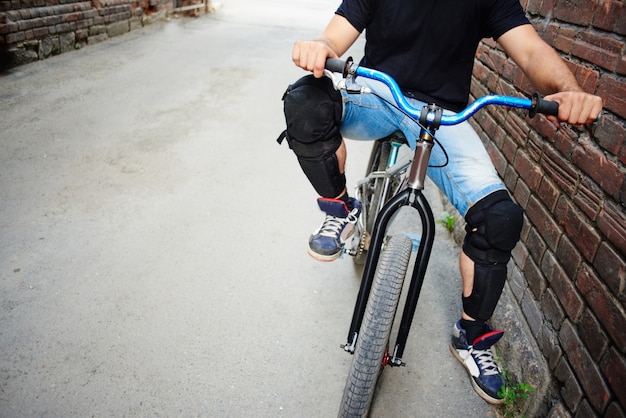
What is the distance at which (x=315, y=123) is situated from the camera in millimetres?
1867

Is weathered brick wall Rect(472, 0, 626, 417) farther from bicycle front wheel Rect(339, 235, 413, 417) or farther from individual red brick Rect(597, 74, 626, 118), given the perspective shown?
bicycle front wheel Rect(339, 235, 413, 417)

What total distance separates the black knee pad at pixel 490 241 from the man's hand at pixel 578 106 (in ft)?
1.22

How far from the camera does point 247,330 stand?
7.36 ft

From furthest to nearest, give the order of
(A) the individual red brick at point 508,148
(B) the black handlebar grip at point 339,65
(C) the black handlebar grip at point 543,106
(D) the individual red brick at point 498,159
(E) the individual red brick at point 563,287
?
(D) the individual red brick at point 498,159, (A) the individual red brick at point 508,148, (E) the individual red brick at point 563,287, (B) the black handlebar grip at point 339,65, (C) the black handlebar grip at point 543,106

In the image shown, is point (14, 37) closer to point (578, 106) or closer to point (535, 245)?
point (535, 245)

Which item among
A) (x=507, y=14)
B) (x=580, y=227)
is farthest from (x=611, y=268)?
(x=507, y=14)

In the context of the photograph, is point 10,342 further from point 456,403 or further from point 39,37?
point 39,37

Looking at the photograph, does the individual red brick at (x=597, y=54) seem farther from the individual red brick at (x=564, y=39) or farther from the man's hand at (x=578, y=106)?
the man's hand at (x=578, y=106)

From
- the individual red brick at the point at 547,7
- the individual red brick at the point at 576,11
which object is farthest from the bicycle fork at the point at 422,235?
the individual red brick at the point at 547,7

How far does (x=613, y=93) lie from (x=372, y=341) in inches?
45.8

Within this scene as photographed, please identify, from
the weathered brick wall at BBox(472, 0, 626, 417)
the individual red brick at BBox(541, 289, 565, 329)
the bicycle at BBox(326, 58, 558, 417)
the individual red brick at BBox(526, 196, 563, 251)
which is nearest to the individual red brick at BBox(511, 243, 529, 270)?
the weathered brick wall at BBox(472, 0, 626, 417)

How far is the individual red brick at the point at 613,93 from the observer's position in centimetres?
159

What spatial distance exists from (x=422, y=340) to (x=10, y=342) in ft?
5.91

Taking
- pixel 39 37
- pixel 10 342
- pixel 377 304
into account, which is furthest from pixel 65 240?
pixel 39 37
